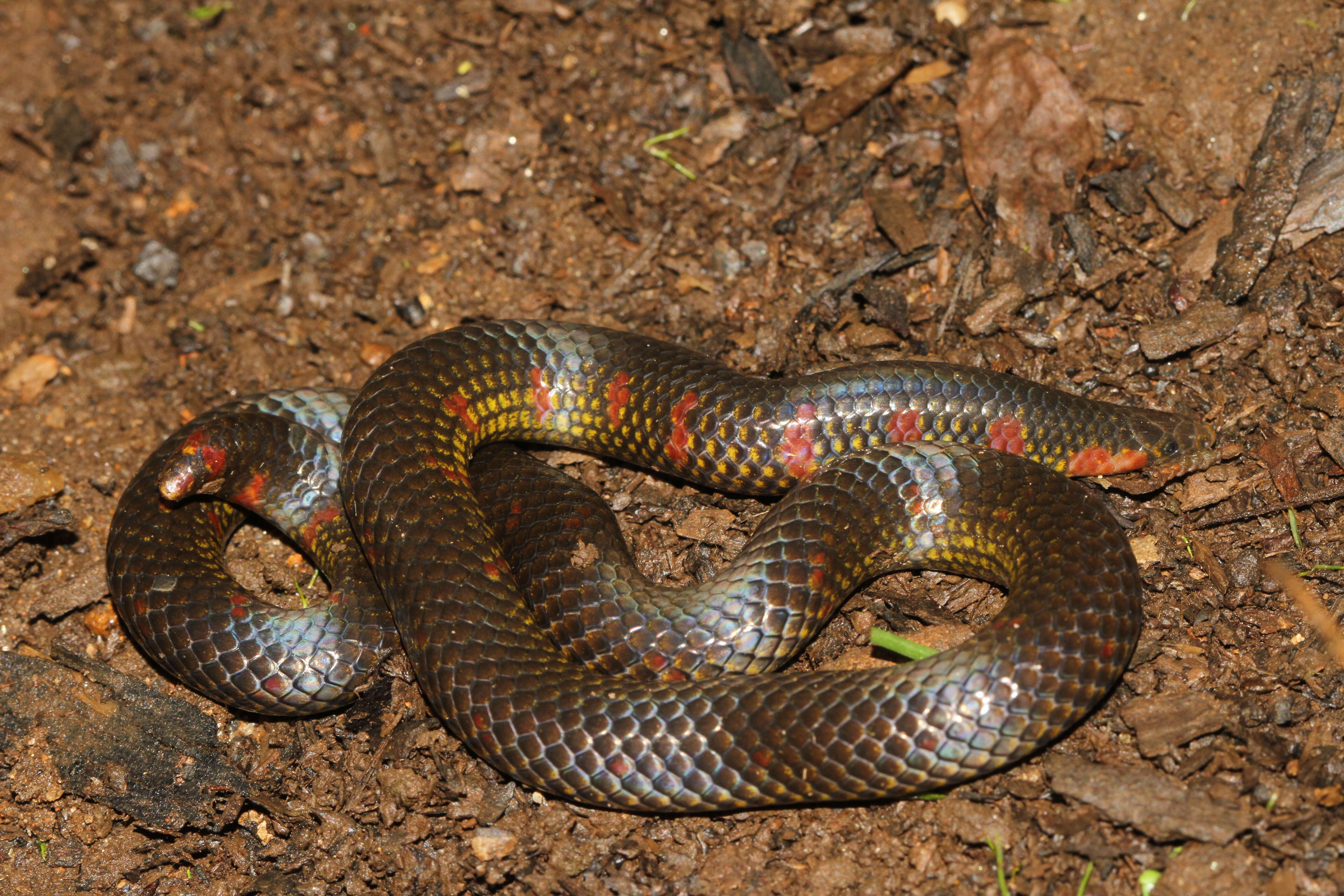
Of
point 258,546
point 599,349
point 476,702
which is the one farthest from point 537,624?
point 258,546

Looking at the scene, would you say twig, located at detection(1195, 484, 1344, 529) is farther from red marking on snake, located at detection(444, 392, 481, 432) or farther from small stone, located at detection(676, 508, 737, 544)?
red marking on snake, located at detection(444, 392, 481, 432)

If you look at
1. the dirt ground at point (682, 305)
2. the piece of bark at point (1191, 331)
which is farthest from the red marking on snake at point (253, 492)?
the piece of bark at point (1191, 331)

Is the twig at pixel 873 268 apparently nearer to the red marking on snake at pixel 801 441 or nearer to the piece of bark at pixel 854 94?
the piece of bark at pixel 854 94

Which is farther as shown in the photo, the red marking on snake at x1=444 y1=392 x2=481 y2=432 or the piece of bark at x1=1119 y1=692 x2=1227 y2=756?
the red marking on snake at x1=444 y1=392 x2=481 y2=432

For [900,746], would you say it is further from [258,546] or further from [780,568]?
[258,546]

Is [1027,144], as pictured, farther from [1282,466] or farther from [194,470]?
[194,470]

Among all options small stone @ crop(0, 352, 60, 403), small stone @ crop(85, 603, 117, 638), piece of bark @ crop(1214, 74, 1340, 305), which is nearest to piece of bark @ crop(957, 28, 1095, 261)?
piece of bark @ crop(1214, 74, 1340, 305)
